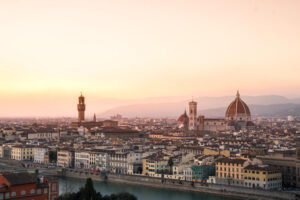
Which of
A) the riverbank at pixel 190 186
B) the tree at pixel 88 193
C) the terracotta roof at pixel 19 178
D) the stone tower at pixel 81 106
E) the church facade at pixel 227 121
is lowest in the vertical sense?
the riverbank at pixel 190 186

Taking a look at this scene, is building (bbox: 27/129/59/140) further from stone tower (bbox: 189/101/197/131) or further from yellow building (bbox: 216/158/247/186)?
yellow building (bbox: 216/158/247/186)

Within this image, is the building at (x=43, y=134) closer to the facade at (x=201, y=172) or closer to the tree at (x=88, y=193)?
the facade at (x=201, y=172)

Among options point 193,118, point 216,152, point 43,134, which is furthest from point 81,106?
point 216,152

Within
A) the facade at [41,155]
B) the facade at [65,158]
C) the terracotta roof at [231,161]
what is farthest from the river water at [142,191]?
the facade at [41,155]

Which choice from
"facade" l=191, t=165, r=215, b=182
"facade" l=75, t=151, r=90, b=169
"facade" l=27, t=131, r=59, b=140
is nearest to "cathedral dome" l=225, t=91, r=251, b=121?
"facade" l=27, t=131, r=59, b=140

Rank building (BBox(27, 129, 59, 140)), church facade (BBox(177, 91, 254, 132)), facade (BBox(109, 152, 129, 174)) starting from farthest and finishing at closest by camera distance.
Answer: church facade (BBox(177, 91, 254, 132)), building (BBox(27, 129, 59, 140)), facade (BBox(109, 152, 129, 174))

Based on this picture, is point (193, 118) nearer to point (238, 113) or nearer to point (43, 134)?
point (238, 113)
